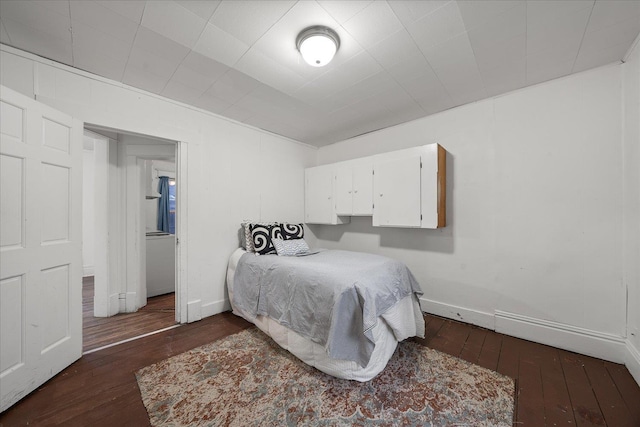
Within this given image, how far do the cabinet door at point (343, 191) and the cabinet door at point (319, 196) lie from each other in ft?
0.48

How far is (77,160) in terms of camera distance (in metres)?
2.06

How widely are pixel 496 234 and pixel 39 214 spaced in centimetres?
405

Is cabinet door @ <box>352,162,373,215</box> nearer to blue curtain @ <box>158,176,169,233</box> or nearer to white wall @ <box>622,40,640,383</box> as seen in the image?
white wall @ <box>622,40,640,383</box>

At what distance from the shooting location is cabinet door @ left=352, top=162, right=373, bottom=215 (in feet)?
10.6

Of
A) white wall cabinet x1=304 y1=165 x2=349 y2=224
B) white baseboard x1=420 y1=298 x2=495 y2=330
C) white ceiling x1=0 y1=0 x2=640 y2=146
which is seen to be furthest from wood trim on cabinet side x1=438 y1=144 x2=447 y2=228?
white wall cabinet x1=304 y1=165 x2=349 y2=224

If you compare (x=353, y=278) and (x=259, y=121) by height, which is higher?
→ (x=259, y=121)

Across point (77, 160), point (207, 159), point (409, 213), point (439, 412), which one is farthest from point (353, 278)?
point (77, 160)

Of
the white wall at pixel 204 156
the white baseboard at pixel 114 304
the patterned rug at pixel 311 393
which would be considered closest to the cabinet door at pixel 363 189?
the white wall at pixel 204 156

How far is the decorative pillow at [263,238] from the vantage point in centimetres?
290

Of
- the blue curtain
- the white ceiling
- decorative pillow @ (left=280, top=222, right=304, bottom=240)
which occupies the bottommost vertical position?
decorative pillow @ (left=280, top=222, right=304, bottom=240)

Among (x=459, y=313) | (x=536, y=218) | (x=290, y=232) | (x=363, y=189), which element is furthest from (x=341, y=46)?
(x=459, y=313)

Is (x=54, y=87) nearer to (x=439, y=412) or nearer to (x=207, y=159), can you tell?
(x=207, y=159)

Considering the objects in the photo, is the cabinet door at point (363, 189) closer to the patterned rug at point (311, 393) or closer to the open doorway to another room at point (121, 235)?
the patterned rug at point (311, 393)

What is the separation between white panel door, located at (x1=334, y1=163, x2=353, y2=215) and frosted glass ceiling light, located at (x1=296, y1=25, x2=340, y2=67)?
1879 millimetres
